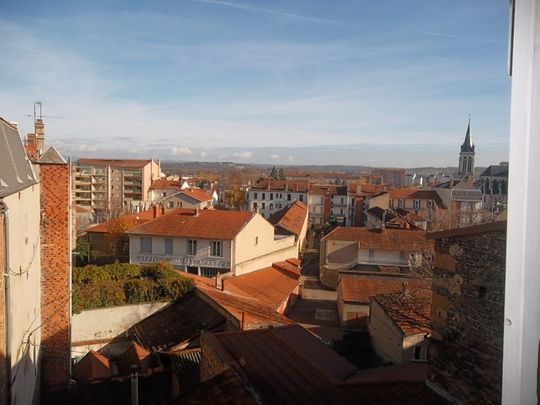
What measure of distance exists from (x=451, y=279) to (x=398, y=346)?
5030mm

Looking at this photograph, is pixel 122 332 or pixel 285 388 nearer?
pixel 285 388

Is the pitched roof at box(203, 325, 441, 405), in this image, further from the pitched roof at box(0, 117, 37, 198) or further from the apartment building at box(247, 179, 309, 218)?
the apartment building at box(247, 179, 309, 218)

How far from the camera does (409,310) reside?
7.62 metres

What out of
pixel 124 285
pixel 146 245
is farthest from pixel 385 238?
pixel 124 285

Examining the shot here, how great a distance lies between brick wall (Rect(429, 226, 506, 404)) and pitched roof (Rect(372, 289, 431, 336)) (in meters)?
4.48

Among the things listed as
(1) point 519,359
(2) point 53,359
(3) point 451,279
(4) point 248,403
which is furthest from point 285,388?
(2) point 53,359

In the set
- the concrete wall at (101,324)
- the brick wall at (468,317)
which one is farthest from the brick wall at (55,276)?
the brick wall at (468,317)

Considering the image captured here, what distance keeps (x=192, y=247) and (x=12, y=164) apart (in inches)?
349

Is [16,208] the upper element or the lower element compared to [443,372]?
upper

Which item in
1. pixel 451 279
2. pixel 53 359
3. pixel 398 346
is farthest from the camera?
pixel 398 346

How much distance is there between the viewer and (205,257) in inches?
505

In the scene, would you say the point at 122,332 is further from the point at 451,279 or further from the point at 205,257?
the point at 451,279

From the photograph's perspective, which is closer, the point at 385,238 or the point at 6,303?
the point at 6,303

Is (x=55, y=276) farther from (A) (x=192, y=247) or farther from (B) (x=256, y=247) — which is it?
(B) (x=256, y=247)
